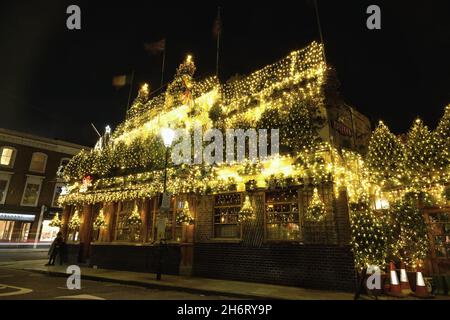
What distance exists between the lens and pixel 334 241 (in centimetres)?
962

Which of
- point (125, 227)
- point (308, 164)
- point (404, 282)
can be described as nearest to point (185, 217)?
point (125, 227)

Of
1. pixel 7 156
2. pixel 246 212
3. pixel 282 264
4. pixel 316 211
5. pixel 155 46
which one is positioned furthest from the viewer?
pixel 7 156

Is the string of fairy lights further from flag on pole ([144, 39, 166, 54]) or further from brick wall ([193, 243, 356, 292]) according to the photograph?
flag on pole ([144, 39, 166, 54])

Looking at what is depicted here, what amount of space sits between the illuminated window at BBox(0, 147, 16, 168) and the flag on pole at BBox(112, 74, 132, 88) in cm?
2174

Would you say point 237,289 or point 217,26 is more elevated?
point 217,26

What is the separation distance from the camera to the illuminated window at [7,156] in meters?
32.9

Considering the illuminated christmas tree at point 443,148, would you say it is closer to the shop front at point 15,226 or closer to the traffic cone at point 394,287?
the traffic cone at point 394,287

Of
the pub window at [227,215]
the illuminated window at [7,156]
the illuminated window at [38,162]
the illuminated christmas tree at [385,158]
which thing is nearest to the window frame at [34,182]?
the illuminated window at [38,162]

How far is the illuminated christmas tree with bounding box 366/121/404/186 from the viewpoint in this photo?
10828 mm

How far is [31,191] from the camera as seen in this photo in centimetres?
3497

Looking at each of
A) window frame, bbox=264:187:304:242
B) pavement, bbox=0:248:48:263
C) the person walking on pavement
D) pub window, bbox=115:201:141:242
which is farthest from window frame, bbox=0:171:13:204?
window frame, bbox=264:187:304:242

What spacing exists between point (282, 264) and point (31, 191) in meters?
35.3

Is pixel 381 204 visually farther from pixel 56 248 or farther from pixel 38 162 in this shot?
pixel 38 162
